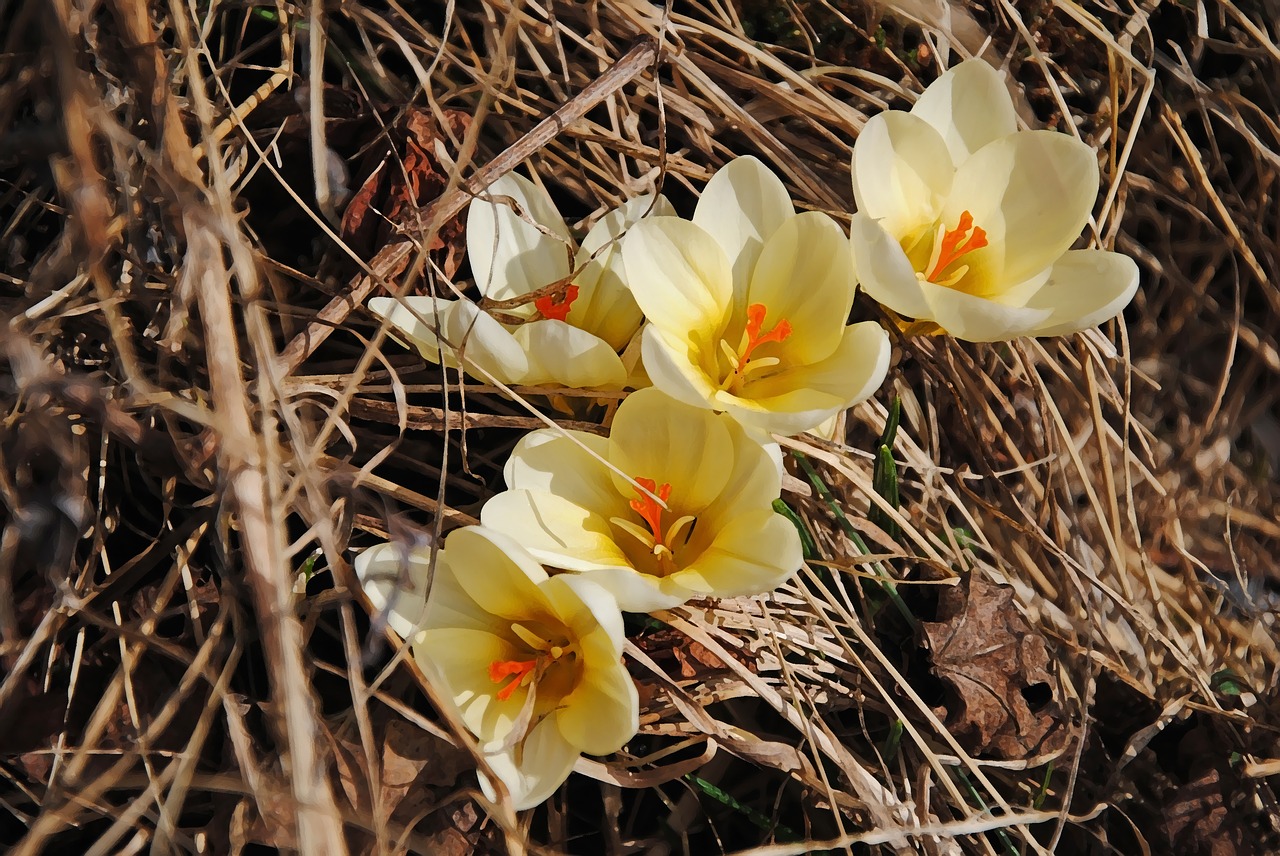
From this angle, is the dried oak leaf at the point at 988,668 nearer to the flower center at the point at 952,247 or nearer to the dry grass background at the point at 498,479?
the dry grass background at the point at 498,479

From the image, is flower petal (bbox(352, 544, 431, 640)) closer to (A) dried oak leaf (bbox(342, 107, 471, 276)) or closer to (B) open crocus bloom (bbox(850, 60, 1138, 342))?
(A) dried oak leaf (bbox(342, 107, 471, 276))

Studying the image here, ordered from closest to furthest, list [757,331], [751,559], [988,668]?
[751,559] < [757,331] < [988,668]

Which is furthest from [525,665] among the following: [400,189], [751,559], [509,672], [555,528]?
Result: [400,189]

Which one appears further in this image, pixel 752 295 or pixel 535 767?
pixel 752 295

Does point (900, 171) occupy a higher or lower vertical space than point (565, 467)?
higher

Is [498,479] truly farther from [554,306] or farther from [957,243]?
[957,243]

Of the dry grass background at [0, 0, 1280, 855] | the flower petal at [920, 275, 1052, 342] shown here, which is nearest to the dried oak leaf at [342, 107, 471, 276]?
the dry grass background at [0, 0, 1280, 855]
